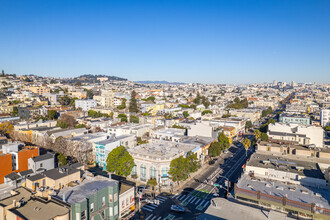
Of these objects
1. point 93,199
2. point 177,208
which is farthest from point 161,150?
point 93,199

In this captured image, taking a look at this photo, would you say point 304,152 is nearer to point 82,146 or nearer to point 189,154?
point 189,154

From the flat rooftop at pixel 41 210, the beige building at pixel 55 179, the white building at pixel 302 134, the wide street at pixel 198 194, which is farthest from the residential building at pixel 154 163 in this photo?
the white building at pixel 302 134

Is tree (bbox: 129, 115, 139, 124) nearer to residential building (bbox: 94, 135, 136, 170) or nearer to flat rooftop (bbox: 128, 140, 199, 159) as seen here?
residential building (bbox: 94, 135, 136, 170)

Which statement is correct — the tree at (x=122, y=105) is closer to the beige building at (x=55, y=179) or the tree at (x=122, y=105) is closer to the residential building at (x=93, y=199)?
the beige building at (x=55, y=179)

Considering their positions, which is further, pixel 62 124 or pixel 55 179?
pixel 62 124

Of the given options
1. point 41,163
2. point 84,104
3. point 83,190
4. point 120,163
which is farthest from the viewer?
point 84,104

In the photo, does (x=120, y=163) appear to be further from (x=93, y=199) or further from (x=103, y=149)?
(x=93, y=199)
